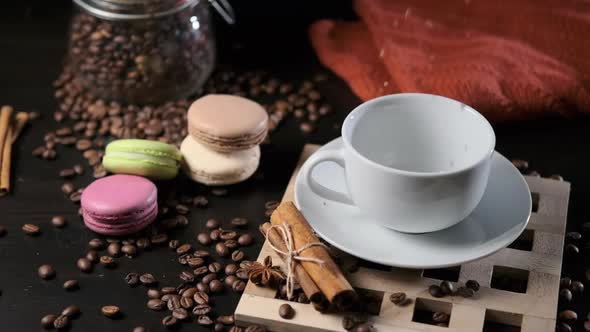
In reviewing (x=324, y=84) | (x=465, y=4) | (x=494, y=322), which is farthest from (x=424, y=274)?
(x=465, y=4)

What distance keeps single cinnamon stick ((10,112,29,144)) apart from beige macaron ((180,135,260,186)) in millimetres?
369

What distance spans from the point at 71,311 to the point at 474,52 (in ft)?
3.24

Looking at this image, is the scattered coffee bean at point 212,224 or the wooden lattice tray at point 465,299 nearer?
the wooden lattice tray at point 465,299

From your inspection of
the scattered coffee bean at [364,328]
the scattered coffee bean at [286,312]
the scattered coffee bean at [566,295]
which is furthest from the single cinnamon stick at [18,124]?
the scattered coffee bean at [566,295]

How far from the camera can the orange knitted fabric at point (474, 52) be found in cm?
172

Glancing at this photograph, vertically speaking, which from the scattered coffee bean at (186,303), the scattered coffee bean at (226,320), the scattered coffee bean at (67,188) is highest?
the scattered coffee bean at (67,188)

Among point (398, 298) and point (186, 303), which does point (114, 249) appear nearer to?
point (186, 303)

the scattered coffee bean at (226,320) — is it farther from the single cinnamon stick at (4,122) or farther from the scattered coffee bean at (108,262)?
the single cinnamon stick at (4,122)

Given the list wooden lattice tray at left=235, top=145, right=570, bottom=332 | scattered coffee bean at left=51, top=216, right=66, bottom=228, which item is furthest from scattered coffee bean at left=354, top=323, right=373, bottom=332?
scattered coffee bean at left=51, top=216, right=66, bottom=228

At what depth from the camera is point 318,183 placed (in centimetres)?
137

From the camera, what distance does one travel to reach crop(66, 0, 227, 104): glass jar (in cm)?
171

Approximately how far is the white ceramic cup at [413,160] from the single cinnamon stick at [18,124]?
0.67 m

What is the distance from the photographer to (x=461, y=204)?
1.26m

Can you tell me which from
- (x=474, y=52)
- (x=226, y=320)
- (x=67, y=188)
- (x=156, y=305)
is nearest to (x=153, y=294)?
(x=156, y=305)
